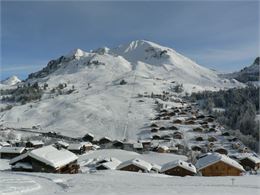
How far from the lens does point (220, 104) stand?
547 ft

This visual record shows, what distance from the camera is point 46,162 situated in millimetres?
33719

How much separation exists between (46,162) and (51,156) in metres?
1.26

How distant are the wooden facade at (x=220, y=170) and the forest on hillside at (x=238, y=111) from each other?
Result: 50595mm

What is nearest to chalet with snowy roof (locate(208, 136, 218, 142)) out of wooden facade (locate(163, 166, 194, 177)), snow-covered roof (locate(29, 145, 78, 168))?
wooden facade (locate(163, 166, 194, 177))

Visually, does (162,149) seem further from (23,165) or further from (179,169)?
(23,165)

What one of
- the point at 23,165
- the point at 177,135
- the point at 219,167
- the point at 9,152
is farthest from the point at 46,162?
the point at 177,135

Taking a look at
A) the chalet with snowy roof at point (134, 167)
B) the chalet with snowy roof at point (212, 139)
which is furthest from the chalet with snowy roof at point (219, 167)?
the chalet with snowy roof at point (212, 139)

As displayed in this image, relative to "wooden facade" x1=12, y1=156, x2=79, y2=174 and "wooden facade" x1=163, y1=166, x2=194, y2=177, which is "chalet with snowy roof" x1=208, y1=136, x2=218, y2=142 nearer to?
"wooden facade" x1=163, y1=166, x2=194, y2=177

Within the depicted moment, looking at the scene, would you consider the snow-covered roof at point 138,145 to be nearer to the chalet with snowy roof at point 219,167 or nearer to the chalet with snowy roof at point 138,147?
the chalet with snowy roof at point 138,147

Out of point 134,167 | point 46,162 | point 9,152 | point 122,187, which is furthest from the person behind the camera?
point 9,152

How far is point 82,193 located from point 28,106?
148 m

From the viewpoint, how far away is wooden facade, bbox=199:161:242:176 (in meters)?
41.6

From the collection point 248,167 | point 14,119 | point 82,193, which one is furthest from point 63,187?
point 14,119

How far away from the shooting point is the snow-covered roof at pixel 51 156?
33812 millimetres
